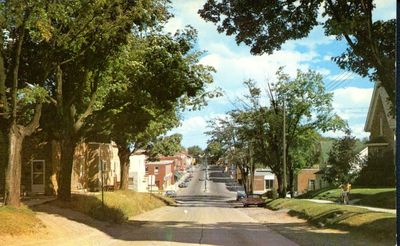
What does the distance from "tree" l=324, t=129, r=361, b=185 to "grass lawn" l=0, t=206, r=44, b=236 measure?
37.6 meters

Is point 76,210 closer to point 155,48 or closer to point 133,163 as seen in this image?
point 155,48

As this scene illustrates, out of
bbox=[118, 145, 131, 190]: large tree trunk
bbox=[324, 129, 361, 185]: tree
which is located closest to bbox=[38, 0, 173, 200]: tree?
bbox=[118, 145, 131, 190]: large tree trunk

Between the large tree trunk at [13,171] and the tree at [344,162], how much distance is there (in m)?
Answer: 37.2

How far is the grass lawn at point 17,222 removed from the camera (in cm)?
1704

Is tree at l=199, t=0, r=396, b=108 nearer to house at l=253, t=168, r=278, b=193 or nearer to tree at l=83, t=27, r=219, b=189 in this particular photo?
tree at l=83, t=27, r=219, b=189

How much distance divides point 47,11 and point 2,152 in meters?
17.8

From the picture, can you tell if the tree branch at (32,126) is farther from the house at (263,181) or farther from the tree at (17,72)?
the house at (263,181)

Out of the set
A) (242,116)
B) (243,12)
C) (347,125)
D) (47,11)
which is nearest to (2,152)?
(47,11)

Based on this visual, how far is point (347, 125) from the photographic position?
58406mm

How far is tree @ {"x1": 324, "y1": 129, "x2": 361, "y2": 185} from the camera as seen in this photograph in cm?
5216

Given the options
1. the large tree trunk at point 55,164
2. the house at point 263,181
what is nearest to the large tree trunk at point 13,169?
the large tree trunk at point 55,164

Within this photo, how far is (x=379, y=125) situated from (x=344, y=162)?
5.15 meters

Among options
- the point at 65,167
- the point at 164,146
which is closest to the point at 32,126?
the point at 65,167

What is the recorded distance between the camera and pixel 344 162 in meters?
52.2
